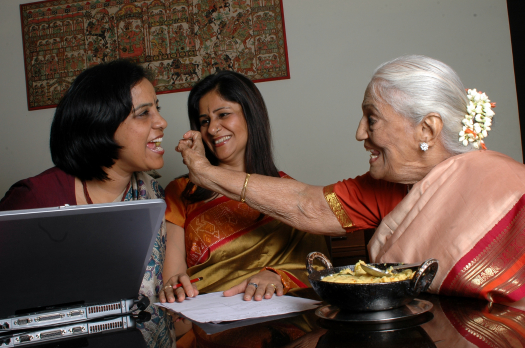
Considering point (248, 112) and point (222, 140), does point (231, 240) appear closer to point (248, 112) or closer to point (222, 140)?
point (222, 140)

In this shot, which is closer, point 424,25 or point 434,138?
point 434,138

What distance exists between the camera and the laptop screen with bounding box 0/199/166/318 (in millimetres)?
853

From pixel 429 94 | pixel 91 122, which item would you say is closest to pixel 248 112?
pixel 91 122

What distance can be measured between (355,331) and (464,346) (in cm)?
18

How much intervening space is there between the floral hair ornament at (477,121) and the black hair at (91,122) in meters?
1.15

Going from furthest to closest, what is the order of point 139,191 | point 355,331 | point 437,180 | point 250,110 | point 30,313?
1. point 250,110
2. point 139,191
3. point 437,180
4. point 30,313
5. point 355,331

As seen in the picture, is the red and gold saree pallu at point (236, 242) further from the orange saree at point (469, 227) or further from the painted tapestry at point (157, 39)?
the painted tapestry at point (157, 39)

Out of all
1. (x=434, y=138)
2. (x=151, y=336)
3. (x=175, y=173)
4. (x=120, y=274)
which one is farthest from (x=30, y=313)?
(x=175, y=173)

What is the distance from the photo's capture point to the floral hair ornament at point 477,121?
1.26 meters

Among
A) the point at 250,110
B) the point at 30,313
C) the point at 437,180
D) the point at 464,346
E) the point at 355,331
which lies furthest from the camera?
the point at 250,110

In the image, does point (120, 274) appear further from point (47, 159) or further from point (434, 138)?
point (47, 159)

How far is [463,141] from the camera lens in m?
1.27

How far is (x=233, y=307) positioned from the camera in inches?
42.9

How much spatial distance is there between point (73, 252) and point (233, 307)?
1.29 ft
